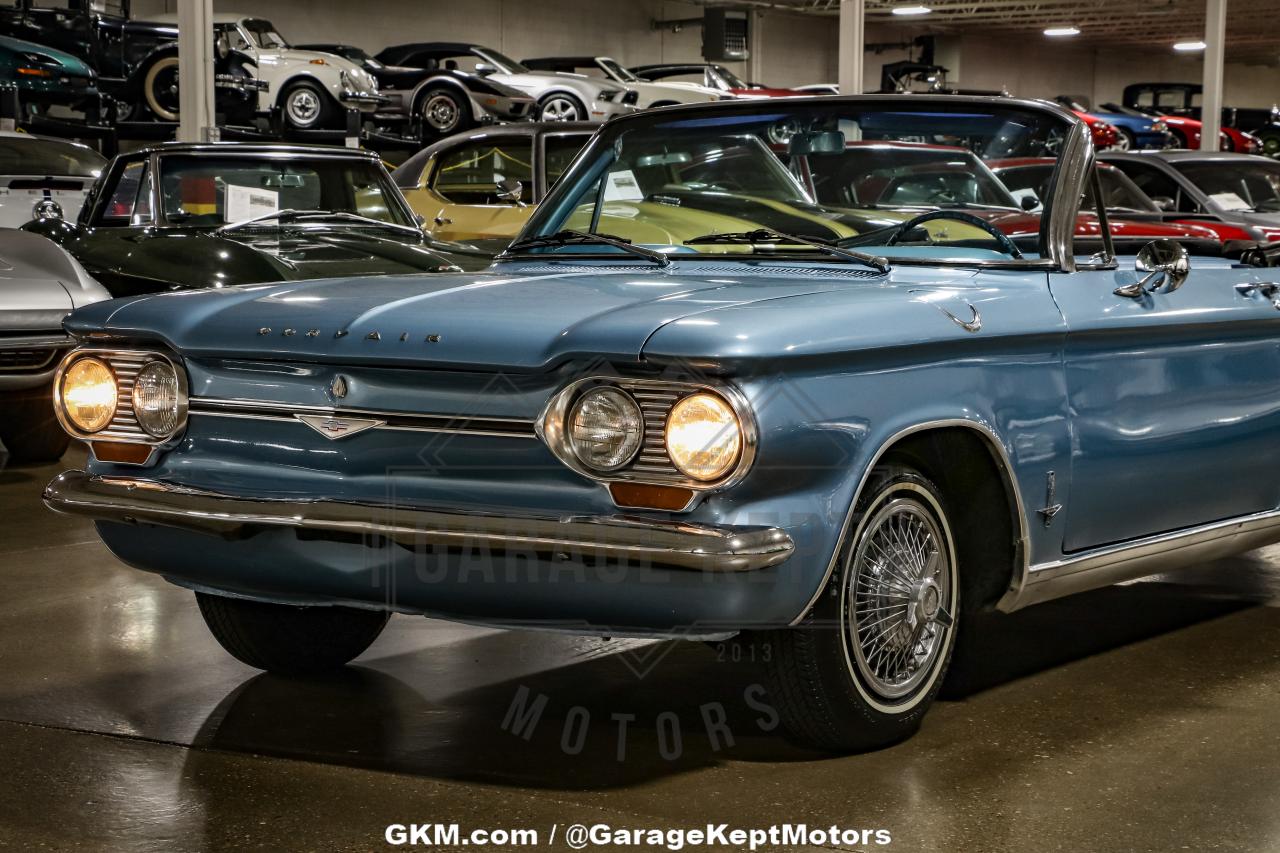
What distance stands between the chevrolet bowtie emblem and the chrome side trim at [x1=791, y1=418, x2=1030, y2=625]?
3.04ft

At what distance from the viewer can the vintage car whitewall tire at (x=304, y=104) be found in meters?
18.5

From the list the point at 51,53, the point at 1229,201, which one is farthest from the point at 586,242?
the point at 51,53

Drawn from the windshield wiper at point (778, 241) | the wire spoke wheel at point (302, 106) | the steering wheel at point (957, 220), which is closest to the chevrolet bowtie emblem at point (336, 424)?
the windshield wiper at point (778, 241)

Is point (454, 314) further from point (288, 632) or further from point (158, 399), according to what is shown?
point (288, 632)

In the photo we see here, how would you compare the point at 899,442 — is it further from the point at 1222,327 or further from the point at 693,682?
the point at 1222,327

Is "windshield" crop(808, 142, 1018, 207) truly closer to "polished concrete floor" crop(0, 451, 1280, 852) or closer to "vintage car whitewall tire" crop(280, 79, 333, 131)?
"polished concrete floor" crop(0, 451, 1280, 852)

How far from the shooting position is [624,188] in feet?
15.1

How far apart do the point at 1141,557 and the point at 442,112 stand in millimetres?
16886

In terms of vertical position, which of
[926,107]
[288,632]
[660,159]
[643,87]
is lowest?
[288,632]

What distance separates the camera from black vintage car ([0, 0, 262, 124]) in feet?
57.3

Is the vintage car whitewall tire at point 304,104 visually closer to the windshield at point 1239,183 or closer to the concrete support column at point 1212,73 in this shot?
the windshield at point 1239,183

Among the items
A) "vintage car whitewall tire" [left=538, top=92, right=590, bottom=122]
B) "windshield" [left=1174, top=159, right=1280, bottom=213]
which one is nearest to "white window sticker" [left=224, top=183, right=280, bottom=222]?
"windshield" [left=1174, top=159, right=1280, bottom=213]

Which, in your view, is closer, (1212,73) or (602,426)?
(602,426)

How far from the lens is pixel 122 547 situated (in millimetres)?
3697
